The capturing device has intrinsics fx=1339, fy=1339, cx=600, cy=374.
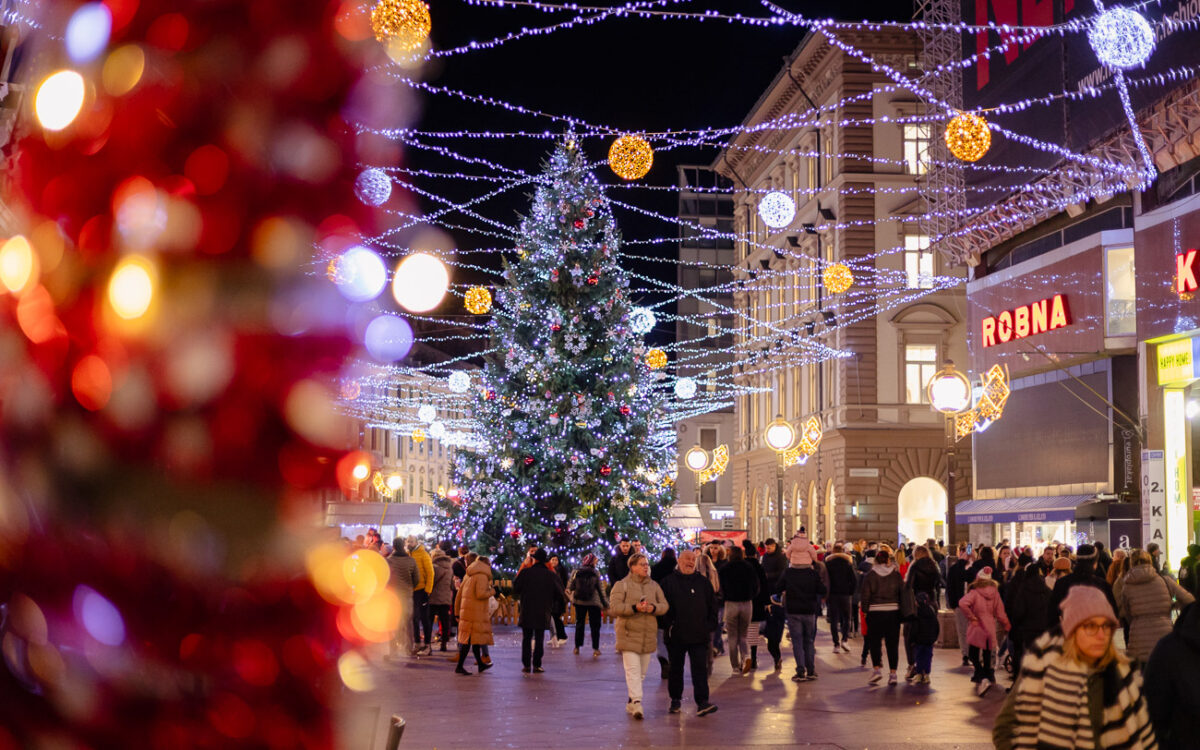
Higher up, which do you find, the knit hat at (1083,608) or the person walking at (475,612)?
the knit hat at (1083,608)

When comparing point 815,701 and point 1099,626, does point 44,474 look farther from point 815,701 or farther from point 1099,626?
point 815,701

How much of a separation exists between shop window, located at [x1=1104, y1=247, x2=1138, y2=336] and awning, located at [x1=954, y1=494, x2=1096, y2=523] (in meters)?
4.20

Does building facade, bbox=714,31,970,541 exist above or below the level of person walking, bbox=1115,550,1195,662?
above

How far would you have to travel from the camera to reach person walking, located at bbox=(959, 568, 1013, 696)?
16.7 metres

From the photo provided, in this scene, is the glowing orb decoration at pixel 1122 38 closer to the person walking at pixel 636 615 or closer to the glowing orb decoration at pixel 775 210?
the glowing orb decoration at pixel 775 210

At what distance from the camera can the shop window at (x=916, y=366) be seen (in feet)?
158

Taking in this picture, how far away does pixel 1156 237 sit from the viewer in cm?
2606

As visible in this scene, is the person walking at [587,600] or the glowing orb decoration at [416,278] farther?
the person walking at [587,600]

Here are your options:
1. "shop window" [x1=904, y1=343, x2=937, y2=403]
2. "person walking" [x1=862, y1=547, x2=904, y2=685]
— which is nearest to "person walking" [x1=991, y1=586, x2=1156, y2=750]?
"person walking" [x1=862, y1=547, x2=904, y2=685]

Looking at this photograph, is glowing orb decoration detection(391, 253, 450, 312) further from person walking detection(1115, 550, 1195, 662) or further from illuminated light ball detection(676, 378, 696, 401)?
illuminated light ball detection(676, 378, 696, 401)

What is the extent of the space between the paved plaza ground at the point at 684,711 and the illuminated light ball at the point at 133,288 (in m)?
6.53

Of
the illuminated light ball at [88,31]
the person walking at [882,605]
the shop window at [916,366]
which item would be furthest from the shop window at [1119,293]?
the illuminated light ball at [88,31]

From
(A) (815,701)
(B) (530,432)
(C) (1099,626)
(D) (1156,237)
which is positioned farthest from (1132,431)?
(C) (1099,626)

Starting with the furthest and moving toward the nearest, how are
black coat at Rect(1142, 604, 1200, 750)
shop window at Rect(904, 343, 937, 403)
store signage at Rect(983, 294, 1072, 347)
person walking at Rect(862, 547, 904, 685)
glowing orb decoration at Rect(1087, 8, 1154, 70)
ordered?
shop window at Rect(904, 343, 937, 403), store signage at Rect(983, 294, 1072, 347), glowing orb decoration at Rect(1087, 8, 1154, 70), person walking at Rect(862, 547, 904, 685), black coat at Rect(1142, 604, 1200, 750)
